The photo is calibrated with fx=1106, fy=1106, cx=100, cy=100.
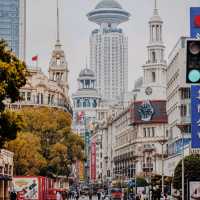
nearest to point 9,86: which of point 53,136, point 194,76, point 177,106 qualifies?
point 194,76

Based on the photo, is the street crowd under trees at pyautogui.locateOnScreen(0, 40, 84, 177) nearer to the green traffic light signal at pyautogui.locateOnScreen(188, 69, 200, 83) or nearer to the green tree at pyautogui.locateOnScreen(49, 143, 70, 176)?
the green tree at pyautogui.locateOnScreen(49, 143, 70, 176)

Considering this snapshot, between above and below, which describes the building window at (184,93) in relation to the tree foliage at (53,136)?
above

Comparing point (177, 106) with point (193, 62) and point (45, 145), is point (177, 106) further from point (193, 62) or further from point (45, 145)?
point (193, 62)

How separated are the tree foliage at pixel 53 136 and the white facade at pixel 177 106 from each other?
13126 millimetres

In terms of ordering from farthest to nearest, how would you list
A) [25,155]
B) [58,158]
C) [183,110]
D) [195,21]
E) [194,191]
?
[58,158], [25,155], [183,110], [194,191], [195,21]

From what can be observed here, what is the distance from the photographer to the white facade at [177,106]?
11046 centimetres

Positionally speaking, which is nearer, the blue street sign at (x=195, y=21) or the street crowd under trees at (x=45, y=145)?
the blue street sign at (x=195, y=21)

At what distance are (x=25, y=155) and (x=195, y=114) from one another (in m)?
70.9

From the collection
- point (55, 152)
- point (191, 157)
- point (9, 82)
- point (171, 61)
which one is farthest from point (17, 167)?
point (9, 82)

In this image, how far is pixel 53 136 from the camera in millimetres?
137375

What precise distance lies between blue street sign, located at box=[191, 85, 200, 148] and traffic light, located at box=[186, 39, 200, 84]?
43.9 ft

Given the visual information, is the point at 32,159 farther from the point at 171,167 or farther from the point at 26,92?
the point at 26,92

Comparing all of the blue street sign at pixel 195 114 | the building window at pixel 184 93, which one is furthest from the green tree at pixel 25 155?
the blue street sign at pixel 195 114

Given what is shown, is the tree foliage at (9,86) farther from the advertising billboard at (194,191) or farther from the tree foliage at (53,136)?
the tree foliage at (53,136)
